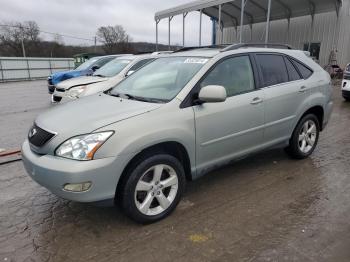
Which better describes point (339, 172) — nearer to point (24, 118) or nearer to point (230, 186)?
point (230, 186)

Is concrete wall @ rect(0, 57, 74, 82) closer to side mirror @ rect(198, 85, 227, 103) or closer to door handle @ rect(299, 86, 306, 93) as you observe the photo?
door handle @ rect(299, 86, 306, 93)

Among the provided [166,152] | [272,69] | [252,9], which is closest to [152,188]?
[166,152]

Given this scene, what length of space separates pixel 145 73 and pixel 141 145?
1.60m

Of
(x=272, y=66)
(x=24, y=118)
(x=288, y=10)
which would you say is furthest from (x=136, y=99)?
(x=288, y=10)

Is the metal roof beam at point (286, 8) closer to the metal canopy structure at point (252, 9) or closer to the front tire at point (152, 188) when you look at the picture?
the metal canopy structure at point (252, 9)

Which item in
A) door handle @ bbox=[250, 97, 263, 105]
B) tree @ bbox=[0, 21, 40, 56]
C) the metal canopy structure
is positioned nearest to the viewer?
door handle @ bbox=[250, 97, 263, 105]

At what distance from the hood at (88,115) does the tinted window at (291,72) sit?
234 cm

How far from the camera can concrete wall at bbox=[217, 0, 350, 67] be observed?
61.5 feet

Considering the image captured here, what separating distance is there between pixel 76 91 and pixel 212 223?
19.1 ft

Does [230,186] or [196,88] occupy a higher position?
[196,88]

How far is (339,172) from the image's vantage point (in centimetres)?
443

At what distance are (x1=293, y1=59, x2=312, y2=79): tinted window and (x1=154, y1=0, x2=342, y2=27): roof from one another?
634 inches

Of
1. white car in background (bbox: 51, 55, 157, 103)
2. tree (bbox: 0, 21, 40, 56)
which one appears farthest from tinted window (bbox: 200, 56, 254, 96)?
tree (bbox: 0, 21, 40, 56)

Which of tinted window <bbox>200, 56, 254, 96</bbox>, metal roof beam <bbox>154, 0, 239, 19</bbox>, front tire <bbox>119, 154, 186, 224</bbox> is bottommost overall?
front tire <bbox>119, 154, 186, 224</bbox>
